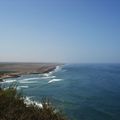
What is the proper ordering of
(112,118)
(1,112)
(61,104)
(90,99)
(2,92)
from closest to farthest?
(1,112)
(2,92)
(112,118)
(61,104)
(90,99)

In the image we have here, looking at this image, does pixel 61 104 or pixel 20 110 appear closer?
pixel 20 110

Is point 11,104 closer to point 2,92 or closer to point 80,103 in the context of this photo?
point 2,92

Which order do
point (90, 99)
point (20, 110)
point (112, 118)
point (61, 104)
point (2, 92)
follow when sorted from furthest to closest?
point (90, 99) → point (61, 104) → point (112, 118) → point (2, 92) → point (20, 110)

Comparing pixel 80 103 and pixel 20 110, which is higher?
pixel 20 110

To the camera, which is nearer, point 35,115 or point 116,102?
point 35,115

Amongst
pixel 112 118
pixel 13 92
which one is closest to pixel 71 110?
pixel 112 118

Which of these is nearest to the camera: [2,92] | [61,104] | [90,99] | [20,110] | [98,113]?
[20,110]

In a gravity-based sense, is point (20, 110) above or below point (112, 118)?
above

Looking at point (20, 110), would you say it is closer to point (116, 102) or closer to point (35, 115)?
point (35, 115)

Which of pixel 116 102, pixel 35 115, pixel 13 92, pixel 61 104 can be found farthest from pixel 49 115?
pixel 116 102
